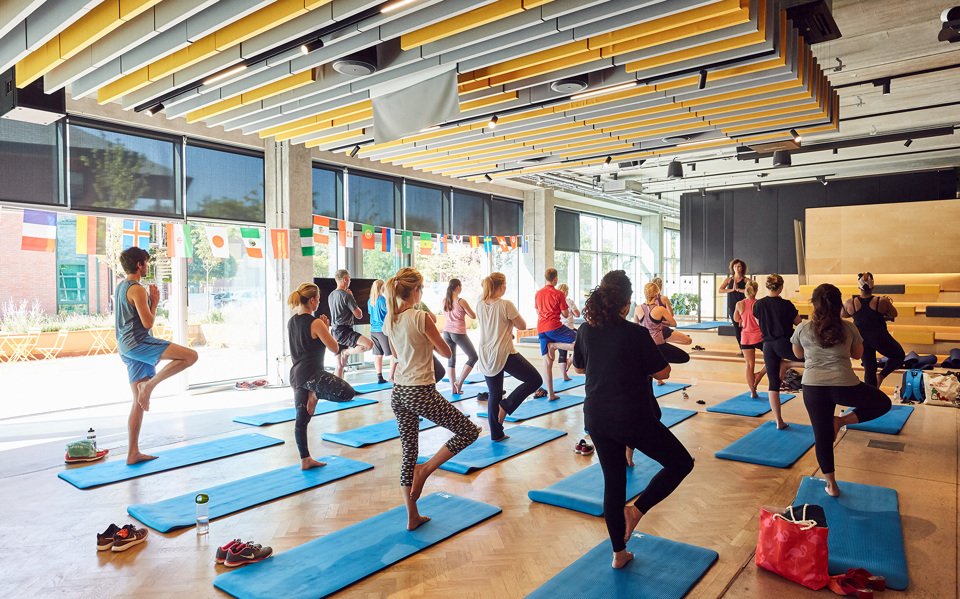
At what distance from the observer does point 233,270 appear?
8.59 m

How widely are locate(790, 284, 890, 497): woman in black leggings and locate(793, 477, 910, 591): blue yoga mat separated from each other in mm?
160

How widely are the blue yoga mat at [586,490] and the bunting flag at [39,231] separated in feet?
19.8

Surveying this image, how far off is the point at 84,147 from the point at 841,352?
25.2 ft

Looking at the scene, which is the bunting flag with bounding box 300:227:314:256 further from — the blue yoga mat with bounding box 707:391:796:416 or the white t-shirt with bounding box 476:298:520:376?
the blue yoga mat with bounding box 707:391:796:416

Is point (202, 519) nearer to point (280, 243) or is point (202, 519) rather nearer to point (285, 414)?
point (285, 414)

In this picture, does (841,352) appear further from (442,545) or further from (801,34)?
(801,34)

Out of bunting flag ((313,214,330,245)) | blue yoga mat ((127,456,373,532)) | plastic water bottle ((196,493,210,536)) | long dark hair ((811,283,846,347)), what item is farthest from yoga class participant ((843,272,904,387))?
bunting flag ((313,214,330,245))

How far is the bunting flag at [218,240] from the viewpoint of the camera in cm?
821

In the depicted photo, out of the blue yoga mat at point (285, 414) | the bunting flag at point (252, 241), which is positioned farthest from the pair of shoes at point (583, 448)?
the bunting flag at point (252, 241)

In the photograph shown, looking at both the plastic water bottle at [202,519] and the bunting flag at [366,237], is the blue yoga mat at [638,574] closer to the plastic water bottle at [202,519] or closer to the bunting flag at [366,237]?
the plastic water bottle at [202,519]

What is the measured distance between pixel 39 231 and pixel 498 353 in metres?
5.29

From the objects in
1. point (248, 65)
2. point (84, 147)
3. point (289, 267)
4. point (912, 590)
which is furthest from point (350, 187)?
point (912, 590)

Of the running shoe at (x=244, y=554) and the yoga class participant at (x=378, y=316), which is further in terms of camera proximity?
the yoga class participant at (x=378, y=316)

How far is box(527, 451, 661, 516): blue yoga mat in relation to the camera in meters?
3.73
